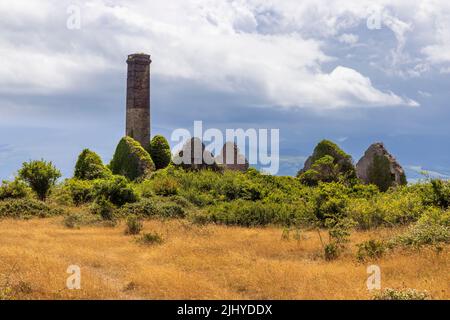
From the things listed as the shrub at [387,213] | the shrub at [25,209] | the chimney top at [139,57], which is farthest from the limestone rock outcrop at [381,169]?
the chimney top at [139,57]

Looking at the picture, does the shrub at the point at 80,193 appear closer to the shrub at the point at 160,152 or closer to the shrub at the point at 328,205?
the shrub at the point at 160,152

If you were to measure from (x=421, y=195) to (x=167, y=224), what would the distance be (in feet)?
42.0

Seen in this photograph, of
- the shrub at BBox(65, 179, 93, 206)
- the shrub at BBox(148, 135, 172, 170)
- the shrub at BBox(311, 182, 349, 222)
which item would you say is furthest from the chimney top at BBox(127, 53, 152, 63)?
the shrub at BBox(311, 182, 349, 222)

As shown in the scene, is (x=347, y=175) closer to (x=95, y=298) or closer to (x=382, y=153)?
(x=382, y=153)

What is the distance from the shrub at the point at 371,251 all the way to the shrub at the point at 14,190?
75.8ft

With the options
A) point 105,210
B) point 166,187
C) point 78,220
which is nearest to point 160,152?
point 166,187

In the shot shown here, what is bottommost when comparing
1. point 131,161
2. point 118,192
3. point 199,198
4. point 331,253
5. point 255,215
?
point 331,253

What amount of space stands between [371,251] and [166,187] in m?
20.0

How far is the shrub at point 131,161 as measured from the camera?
42719 mm

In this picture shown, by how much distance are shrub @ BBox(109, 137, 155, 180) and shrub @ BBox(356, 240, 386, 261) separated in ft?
95.2

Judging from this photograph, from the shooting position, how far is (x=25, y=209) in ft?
91.1

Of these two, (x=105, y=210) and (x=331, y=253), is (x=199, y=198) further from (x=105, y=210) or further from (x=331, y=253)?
(x=331, y=253)
